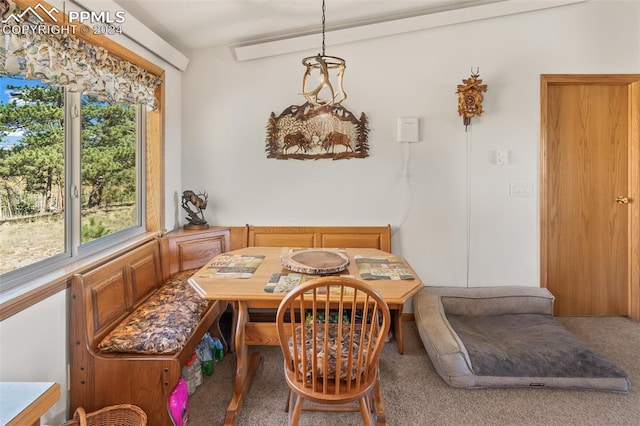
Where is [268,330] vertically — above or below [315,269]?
below

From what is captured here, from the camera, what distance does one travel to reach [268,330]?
215cm

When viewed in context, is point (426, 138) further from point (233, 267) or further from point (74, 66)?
point (74, 66)

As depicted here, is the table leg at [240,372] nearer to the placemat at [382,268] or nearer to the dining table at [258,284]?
the dining table at [258,284]

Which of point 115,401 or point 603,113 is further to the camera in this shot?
point 603,113

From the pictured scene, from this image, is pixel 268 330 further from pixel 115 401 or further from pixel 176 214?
pixel 176 214

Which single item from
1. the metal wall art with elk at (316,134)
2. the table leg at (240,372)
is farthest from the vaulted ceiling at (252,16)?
the table leg at (240,372)

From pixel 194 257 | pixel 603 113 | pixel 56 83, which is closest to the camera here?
pixel 56 83

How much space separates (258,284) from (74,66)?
140 centimetres

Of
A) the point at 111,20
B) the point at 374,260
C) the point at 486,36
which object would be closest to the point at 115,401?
the point at 374,260

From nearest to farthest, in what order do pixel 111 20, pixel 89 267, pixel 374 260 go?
1. pixel 89 267
2. pixel 111 20
3. pixel 374 260

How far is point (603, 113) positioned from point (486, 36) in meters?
1.18

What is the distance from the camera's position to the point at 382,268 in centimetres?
219

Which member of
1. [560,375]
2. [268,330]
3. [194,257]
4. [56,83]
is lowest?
[560,375]

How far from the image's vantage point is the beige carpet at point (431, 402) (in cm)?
194
